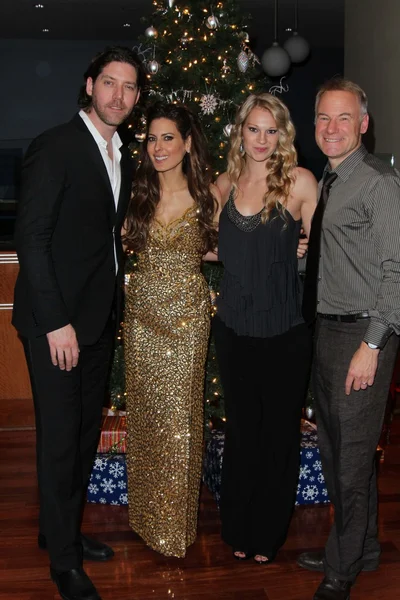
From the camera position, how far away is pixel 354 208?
7.99 ft

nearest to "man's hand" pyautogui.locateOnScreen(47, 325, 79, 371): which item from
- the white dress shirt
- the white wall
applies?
the white dress shirt

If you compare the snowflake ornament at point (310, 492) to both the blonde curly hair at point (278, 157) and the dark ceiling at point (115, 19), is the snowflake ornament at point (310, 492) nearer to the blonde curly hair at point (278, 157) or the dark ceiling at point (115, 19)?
the blonde curly hair at point (278, 157)

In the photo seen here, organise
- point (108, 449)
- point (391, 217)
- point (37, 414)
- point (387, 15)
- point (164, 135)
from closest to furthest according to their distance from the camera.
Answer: point (391, 217), point (37, 414), point (164, 135), point (108, 449), point (387, 15)

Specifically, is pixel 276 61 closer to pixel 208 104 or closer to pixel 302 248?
pixel 208 104

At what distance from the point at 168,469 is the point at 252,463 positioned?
1.09ft

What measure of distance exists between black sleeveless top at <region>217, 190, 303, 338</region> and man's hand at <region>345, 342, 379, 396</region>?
1.29 feet

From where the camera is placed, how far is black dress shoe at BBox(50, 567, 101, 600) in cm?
264

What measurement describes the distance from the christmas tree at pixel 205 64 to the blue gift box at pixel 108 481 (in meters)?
1.47

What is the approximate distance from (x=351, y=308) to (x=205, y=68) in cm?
179

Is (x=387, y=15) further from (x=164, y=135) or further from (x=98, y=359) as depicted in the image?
(x=98, y=359)

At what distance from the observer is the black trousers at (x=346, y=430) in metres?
2.51

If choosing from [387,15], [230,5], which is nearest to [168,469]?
[230,5]

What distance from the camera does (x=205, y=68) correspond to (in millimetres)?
3750

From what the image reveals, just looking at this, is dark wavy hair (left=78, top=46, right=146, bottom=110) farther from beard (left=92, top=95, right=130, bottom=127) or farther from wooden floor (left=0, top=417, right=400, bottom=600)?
wooden floor (left=0, top=417, right=400, bottom=600)
